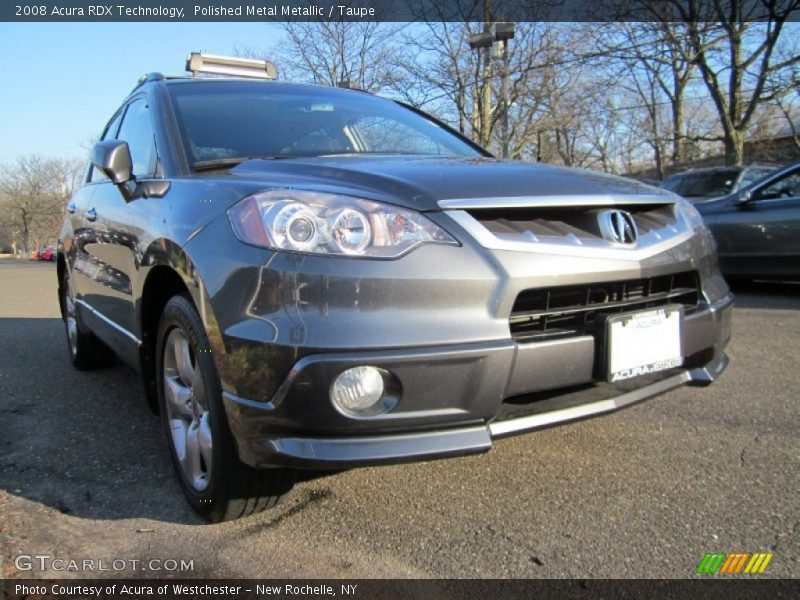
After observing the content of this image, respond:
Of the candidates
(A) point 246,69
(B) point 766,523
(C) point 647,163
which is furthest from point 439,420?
(C) point 647,163

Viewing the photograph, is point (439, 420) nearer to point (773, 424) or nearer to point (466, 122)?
point (773, 424)

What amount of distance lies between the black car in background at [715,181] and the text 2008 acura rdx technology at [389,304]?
7077mm

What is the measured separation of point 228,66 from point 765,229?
580 centimetres

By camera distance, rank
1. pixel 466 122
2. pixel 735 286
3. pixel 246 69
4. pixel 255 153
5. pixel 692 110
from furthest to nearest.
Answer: pixel 692 110
pixel 466 122
pixel 735 286
pixel 246 69
pixel 255 153

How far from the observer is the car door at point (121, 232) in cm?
283

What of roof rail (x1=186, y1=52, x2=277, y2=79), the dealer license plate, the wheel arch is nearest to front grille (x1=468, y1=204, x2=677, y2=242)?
the dealer license plate

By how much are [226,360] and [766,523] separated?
190cm

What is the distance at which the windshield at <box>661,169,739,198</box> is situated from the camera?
893cm

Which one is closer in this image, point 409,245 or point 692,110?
point 409,245

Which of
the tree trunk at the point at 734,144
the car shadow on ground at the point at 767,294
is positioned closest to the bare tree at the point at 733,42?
the tree trunk at the point at 734,144

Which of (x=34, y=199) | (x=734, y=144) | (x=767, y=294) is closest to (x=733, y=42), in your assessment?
(x=734, y=144)

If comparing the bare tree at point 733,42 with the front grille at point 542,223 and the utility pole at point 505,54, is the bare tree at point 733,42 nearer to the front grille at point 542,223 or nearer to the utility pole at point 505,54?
the utility pole at point 505,54

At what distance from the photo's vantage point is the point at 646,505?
7.57 ft
